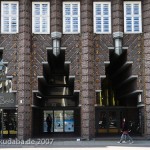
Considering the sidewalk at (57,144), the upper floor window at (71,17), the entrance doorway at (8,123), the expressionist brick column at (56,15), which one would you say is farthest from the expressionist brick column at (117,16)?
the entrance doorway at (8,123)

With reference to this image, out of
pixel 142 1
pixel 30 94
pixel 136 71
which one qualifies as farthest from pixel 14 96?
pixel 142 1

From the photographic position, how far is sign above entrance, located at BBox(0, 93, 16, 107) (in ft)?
99.2

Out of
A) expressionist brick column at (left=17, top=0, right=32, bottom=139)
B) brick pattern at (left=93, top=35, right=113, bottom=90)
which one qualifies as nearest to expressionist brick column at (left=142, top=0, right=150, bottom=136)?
brick pattern at (left=93, top=35, right=113, bottom=90)

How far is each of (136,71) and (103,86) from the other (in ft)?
22.7

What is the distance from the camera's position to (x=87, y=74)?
98.5 feet

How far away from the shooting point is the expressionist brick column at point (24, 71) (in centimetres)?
2948

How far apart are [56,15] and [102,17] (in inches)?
Answer: 142

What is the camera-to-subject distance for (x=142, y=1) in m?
31.0

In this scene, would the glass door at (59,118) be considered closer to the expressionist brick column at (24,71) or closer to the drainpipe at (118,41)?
the expressionist brick column at (24,71)

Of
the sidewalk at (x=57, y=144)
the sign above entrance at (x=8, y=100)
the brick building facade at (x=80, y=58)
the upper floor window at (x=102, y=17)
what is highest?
the upper floor window at (x=102, y=17)

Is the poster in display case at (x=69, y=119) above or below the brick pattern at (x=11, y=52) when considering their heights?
below

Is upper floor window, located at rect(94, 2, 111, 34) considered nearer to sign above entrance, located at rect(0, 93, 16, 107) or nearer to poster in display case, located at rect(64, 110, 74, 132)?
sign above entrance, located at rect(0, 93, 16, 107)

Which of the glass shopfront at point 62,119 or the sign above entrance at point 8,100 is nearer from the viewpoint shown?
the sign above entrance at point 8,100

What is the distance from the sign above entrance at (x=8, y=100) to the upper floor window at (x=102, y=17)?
819cm
